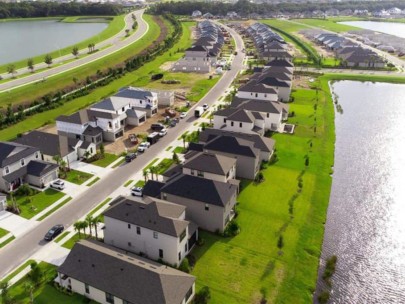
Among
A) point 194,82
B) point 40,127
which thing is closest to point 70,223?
point 40,127

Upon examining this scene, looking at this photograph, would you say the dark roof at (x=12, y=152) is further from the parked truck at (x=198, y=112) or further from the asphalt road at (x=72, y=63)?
the asphalt road at (x=72, y=63)

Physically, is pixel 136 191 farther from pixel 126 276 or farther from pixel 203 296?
pixel 203 296

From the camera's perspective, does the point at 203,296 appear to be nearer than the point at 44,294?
Yes

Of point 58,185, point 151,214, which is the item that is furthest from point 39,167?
point 151,214

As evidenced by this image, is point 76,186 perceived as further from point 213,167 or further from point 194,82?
point 194,82

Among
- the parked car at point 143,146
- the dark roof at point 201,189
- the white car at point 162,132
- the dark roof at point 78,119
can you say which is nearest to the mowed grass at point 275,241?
the dark roof at point 201,189

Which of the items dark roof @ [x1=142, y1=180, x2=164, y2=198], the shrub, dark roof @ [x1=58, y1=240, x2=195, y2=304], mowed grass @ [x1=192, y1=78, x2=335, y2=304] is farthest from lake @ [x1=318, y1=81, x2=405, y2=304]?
dark roof @ [x1=142, y1=180, x2=164, y2=198]
